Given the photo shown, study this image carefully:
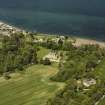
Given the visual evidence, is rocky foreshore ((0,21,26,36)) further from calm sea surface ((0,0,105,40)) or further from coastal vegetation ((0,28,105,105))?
coastal vegetation ((0,28,105,105))

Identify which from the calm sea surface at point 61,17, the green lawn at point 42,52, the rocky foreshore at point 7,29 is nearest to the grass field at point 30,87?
the green lawn at point 42,52

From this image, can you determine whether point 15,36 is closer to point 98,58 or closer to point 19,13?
point 98,58

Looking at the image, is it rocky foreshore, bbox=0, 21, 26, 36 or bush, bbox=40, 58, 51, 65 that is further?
rocky foreshore, bbox=0, 21, 26, 36

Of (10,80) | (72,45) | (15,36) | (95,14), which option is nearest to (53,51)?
(72,45)

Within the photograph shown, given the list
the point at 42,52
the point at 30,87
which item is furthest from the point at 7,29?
the point at 30,87

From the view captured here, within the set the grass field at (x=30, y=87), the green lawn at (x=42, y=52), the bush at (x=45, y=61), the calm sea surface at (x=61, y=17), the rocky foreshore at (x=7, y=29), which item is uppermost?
the calm sea surface at (x=61, y=17)

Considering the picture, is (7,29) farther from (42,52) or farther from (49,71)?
(49,71)

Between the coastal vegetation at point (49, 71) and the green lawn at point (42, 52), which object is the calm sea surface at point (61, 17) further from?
the green lawn at point (42, 52)

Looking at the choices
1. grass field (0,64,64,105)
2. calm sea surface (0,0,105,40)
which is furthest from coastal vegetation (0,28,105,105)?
calm sea surface (0,0,105,40)

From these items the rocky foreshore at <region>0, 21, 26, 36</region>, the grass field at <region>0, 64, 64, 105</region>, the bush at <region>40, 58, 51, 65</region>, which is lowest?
the grass field at <region>0, 64, 64, 105</region>
